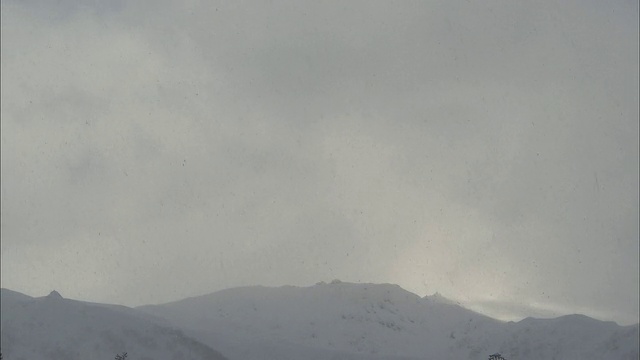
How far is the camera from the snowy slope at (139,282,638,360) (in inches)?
4097

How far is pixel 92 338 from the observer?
95.4 meters

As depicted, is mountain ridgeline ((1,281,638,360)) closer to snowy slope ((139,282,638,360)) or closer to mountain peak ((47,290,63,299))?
snowy slope ((139,282,638,360))

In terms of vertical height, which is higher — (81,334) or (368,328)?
(368,328)

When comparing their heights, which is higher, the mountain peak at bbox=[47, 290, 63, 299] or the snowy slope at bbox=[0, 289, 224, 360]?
the mountain peak at bbox=[47, 290, 63, 299]

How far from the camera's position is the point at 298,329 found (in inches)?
5167

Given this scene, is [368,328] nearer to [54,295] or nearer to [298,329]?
[298,329]

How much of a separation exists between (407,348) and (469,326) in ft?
48.6

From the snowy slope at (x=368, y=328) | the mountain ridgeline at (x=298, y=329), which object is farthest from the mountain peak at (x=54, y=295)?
the snowy slope at (x=368, y=328)

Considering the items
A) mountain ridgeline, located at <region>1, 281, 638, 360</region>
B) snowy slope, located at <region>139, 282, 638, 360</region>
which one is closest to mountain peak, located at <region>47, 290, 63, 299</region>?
mountain ridgeline, located at <region>1, 281, 638, 360</region>

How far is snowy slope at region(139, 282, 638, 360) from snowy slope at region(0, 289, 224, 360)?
747 centimetres

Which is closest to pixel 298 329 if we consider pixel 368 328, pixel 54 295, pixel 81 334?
pixel 368 328

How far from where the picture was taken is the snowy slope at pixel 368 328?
104062 mm

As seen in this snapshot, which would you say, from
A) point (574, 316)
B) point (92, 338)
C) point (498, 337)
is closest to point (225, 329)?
point (92, 338)

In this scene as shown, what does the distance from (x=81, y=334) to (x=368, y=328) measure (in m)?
62.4
